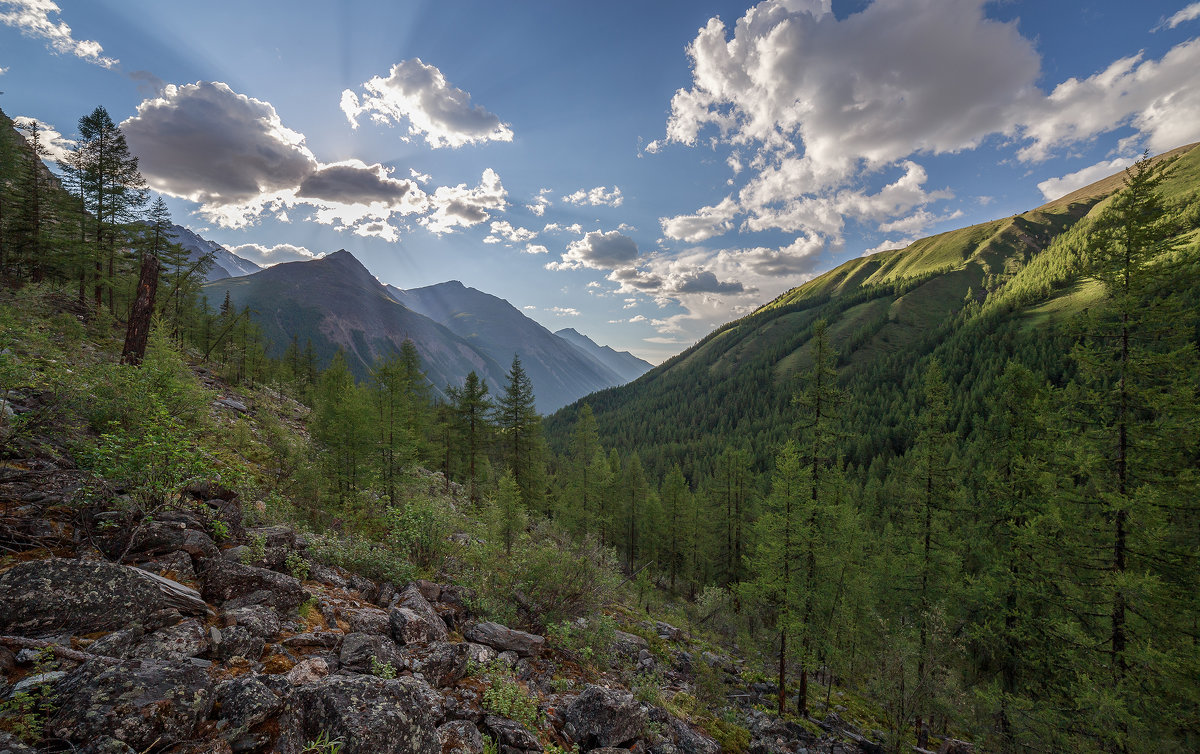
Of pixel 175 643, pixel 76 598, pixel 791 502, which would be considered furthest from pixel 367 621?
pixel 791 502

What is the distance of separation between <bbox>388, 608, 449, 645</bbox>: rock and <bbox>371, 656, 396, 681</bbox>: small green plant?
1.28 m

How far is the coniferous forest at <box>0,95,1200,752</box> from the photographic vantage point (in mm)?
8836

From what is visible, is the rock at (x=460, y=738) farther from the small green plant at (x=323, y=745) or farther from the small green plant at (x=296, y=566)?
the small green plant at (x=296, y=566)

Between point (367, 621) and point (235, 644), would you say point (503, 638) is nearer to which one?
point (367, 621)

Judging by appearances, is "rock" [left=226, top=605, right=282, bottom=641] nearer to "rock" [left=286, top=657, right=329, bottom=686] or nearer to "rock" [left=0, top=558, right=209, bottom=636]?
"rock" [left=0, top=558, right=209, bottom=636]

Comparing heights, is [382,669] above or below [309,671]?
below

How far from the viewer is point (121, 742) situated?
3.17 metres

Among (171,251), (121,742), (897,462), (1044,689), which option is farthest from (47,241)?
(897,462)

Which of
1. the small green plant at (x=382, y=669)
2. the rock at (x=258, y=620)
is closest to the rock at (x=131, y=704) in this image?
the rock at (x=258, y=620)

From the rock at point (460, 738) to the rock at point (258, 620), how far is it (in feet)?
9.33

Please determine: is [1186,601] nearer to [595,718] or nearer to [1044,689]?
[1044,689]

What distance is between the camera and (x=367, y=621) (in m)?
6.98

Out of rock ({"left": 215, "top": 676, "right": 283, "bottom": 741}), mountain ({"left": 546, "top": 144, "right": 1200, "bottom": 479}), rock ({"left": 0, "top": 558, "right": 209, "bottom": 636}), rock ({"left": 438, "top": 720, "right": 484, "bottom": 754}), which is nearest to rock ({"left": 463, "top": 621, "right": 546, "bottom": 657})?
rock ({"left": 438, "top": 720, "right": 484, "bottom": 754})

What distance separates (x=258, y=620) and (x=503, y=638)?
4732 mm
